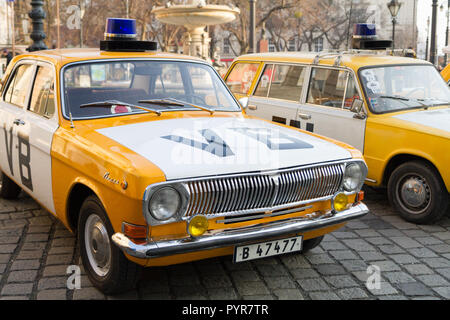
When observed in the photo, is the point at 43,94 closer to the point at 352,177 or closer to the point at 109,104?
the point at 109,104

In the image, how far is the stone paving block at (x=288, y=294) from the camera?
421cm

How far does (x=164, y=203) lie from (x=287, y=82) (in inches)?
186

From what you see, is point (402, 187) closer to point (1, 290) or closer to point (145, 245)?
point (145, 245)

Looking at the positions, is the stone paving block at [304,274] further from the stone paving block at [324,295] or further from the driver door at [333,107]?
the driver door at [333,107]

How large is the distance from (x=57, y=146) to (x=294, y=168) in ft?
6.49

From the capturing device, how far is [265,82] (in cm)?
827

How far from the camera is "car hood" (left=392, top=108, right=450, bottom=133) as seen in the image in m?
6.07

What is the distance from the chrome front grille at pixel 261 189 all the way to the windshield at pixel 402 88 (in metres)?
2.72

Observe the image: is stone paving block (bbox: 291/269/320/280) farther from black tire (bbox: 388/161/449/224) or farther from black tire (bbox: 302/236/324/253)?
black tire (bbox: 388/161/449/224)

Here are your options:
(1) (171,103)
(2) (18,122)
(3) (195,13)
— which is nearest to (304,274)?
(1) (171,103)

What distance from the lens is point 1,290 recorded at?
14.0 ft

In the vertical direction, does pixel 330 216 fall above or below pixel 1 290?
above

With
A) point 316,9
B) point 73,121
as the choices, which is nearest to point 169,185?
point 73,121

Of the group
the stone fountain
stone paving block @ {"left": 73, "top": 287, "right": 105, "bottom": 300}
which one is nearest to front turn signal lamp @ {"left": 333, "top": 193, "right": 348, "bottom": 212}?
stone paving block @ {"left": 73, "top": 287, "right": 105, "bottom": 300}
